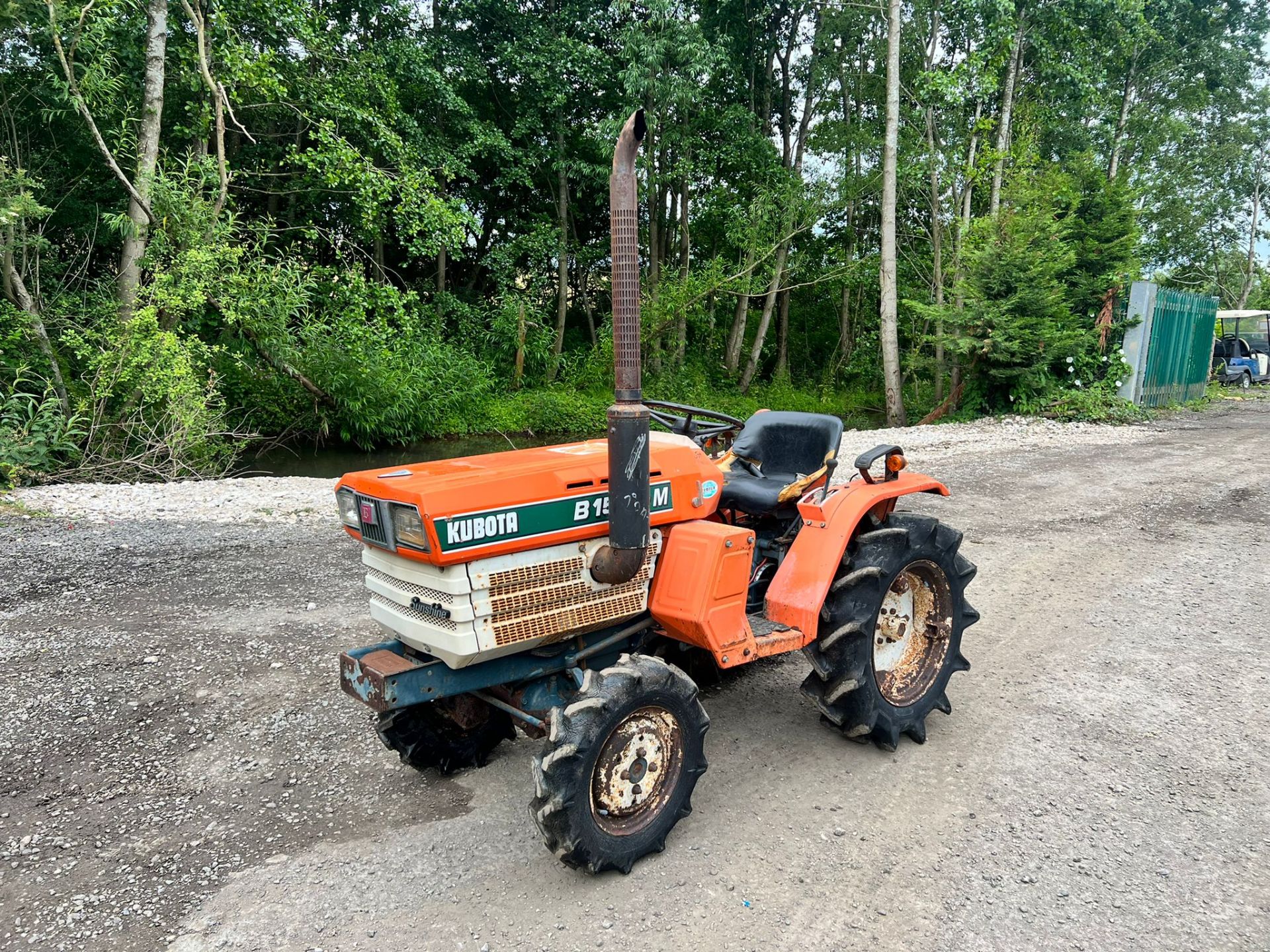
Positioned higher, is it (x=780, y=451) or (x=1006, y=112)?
(x=1006, y=112)

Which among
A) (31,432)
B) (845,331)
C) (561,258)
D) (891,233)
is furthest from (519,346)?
(845,331)

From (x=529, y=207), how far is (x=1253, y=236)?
32.8m

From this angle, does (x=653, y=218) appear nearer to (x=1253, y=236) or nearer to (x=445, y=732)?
(x=445, y=732)

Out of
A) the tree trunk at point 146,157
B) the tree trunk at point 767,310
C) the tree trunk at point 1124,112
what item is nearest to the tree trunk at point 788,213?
the tree trunk at point 767,310

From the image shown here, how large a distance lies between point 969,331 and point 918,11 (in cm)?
1055

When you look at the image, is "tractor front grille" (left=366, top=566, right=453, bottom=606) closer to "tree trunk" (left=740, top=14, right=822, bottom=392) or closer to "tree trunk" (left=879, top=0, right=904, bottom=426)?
"tree trunk" (left=879, top=0, right=904, bottom=426)

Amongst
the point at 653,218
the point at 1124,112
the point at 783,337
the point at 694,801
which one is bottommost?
the point at 694,801

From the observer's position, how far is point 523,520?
247 cm

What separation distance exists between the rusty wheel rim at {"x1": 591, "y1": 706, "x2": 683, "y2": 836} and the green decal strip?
1.99 ft

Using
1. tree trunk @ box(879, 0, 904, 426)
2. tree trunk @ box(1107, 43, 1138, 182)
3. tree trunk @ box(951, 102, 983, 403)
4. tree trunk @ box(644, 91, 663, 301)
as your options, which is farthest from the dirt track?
tree trunk @ box(1107, 43, 1138, 182)

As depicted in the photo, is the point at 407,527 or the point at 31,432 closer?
the point at 407,527

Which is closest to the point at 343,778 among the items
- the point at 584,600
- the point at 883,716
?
the point at 584,600

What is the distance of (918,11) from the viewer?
19156 mm

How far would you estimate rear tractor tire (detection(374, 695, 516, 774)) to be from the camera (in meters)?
2.93
